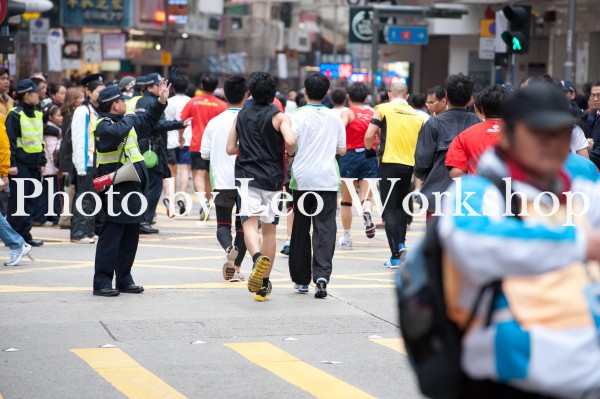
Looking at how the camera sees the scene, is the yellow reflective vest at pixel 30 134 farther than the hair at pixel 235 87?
Yes

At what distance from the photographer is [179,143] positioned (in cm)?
1805

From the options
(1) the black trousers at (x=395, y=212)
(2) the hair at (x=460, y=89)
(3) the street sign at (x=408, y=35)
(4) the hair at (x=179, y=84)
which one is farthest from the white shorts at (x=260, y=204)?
(3) the street sign at (x=408, y=35)

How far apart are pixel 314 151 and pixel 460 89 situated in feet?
4.49

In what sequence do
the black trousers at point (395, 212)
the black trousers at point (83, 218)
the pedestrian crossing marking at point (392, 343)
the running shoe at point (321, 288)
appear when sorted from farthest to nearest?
the black trousers at point (83, 218) < the black trousers at point (395, 212) < the running shoe at point (321, 288) < the pedestrian crossing marking at point (392, 343)

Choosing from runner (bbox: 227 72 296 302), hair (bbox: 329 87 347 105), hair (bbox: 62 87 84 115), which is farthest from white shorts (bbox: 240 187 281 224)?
hair (bbox: 62 87 84 115)

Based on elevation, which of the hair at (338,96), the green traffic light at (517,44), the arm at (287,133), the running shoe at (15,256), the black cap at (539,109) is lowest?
the running shoe at (15,256)

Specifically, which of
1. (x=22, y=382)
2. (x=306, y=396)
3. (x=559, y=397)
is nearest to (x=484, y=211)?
(x=559, y=397)

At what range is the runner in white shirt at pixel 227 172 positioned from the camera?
11039 millimetres

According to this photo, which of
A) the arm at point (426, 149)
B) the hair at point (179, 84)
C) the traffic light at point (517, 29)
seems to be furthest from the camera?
the traffic light at point (517, 29)

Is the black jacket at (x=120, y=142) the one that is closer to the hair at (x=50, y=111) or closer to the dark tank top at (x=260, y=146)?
the dark tank top at (x=260, y=146)

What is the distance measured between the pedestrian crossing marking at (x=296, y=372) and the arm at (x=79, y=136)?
19.9 feet

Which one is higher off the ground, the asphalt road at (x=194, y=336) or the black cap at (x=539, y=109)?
the black cap at (x=539, y=109)

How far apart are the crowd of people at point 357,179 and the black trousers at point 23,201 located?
0.03 meters

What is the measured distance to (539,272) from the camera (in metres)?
3.39
